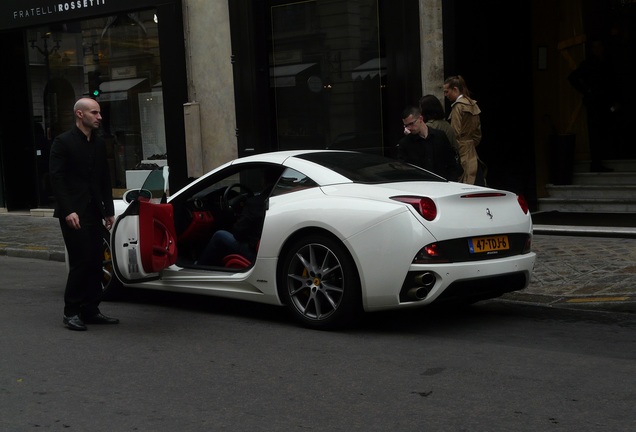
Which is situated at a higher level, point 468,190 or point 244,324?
point 468,190

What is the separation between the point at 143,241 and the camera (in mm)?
7836

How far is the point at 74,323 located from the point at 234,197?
1951 millimetres

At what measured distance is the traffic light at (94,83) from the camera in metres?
18.2

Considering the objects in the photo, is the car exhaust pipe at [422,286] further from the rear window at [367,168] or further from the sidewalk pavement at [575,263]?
the sidewalk pavement at [575,263]

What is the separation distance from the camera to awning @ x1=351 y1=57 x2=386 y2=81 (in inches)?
545

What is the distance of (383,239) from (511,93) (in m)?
7.14

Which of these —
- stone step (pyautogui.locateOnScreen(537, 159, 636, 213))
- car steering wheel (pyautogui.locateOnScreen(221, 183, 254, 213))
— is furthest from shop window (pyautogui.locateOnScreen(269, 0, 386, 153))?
car steering wheel (pyautogui.locateOnScreen(221, 183, 254, 213))

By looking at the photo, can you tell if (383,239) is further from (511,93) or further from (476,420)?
(511,93)

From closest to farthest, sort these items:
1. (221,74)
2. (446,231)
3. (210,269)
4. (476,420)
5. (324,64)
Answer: (476,420), (446,231), (210,269), (324,64), (221,74)

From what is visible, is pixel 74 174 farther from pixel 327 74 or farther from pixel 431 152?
pixel 327 74

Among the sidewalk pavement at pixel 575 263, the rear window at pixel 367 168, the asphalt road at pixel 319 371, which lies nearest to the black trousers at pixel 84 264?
the asphalt road at pixel 319 371

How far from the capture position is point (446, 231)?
22.7ft

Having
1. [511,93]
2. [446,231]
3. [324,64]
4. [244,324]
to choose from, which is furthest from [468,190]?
[324,64]

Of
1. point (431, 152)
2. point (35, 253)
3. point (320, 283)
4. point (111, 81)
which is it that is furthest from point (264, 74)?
point (320, 283)
